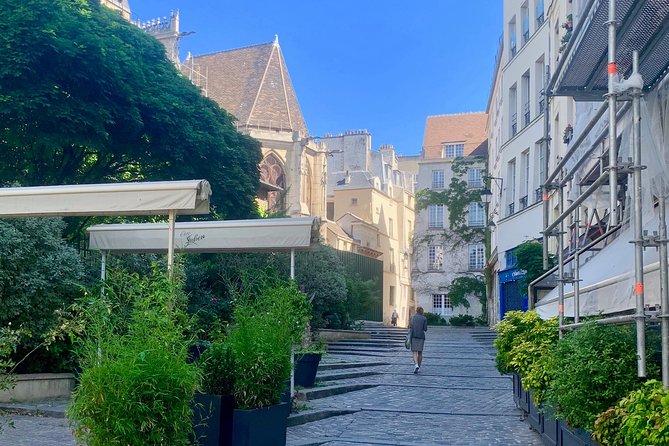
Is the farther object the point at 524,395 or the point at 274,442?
the point at 524,395

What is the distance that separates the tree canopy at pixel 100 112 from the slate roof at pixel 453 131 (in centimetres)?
3936

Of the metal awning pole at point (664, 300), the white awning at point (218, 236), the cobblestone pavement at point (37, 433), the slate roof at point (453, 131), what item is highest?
the slate roof at point (453, 131)

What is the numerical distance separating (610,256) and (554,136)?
15.6m

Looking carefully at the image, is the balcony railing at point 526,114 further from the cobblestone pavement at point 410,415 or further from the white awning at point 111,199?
the white awning at point 111,199

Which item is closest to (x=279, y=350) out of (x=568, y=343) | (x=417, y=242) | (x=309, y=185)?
(x=568, y=343)

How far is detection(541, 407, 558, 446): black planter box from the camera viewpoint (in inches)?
306

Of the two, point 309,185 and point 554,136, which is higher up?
point 309,185

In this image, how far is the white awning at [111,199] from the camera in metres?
7.03

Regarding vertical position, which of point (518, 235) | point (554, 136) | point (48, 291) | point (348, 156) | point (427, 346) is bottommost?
point (427, 346)

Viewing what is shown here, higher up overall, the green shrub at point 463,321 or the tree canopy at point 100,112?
the tree canopy at point 100,112

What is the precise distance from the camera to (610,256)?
745cm

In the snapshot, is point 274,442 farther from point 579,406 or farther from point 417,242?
point 417,242

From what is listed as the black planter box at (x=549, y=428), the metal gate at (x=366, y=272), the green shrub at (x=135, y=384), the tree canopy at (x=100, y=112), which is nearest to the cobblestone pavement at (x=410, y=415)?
the black planter box at (x=549, y=428)

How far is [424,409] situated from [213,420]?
7.33 metres
